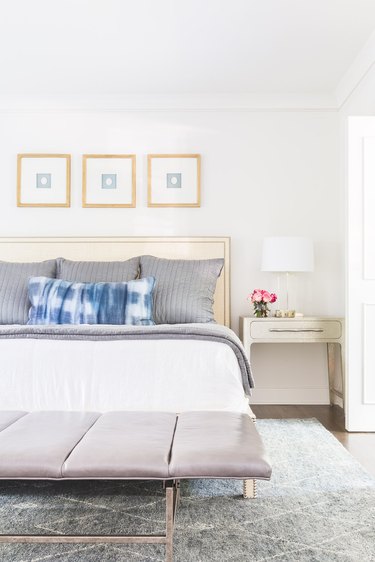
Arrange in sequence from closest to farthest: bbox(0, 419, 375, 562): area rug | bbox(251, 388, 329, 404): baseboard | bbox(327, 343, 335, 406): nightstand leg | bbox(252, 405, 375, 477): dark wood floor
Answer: bbox(0, 419, 375, 562): area rug < bbox(252, 405, 375, 477): dark wood floor < bbox(327, 343, 335, 406): nightstand leg < bbox(251, 388, 329, 404): baseboard

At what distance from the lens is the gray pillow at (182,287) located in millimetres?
3947

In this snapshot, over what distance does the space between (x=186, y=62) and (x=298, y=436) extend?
2666 mm

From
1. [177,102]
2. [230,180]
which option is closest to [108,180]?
[177,102]

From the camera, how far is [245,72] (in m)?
4.19

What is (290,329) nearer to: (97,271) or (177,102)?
(97,271)

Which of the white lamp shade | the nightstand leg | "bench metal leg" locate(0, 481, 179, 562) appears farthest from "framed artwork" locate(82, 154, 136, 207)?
"bench metal leg" locate(0, 481, 179, 562)

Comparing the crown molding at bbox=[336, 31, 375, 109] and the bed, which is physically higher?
the crown molding at bbox=[336, 31, 375, 109]

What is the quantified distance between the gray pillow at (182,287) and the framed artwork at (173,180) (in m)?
0.65

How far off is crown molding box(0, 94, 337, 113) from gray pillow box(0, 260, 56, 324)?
142 centimetres

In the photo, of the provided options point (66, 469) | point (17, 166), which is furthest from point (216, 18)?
point (66, 469)

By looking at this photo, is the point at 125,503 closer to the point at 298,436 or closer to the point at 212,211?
the point at 298,436

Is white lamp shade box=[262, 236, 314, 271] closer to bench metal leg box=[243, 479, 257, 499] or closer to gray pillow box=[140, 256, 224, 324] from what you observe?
gray pillow box=[140, 256, 224, 324]

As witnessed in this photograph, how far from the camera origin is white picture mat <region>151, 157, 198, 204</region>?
4.65 metres

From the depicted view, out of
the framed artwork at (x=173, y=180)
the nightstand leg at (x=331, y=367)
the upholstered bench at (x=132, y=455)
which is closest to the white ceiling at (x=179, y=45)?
the framed artwork at (x=173, y=180)
